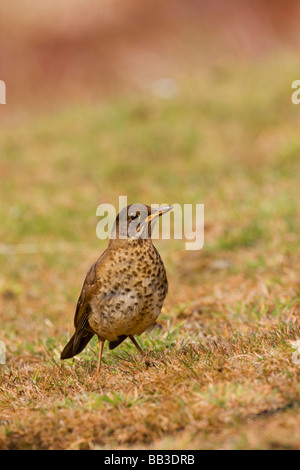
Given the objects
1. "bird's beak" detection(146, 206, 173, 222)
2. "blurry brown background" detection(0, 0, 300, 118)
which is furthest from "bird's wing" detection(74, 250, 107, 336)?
"blurry brown background" detection(0, 0, 300, 118)

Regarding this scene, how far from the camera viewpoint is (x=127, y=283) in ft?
15.4

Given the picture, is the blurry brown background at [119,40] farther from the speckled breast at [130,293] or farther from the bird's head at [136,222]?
the speckled breast at [130,293]

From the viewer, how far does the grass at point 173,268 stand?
12.6 feet

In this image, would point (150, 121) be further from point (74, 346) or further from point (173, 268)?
point (74, 346)

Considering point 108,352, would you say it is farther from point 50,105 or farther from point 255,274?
point 50,105

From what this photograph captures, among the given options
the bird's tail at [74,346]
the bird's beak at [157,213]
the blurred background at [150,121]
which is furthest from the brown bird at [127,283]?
the blurred background at [150,121]

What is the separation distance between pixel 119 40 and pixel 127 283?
18.4 metres

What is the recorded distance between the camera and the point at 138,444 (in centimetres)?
368

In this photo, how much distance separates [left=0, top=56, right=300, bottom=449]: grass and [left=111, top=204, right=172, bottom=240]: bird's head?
32.9 inches

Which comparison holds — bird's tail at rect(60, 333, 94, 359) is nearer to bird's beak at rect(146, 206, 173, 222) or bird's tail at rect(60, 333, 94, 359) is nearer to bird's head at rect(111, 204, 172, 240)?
bird's head at rect(111, 204, 172, 240)

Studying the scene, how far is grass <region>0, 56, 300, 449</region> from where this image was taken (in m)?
3.84

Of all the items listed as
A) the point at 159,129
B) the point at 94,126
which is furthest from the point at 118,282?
the point at 94,126

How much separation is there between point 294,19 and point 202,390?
19.6m

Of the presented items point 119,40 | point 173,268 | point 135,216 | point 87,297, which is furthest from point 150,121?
point 87,297
